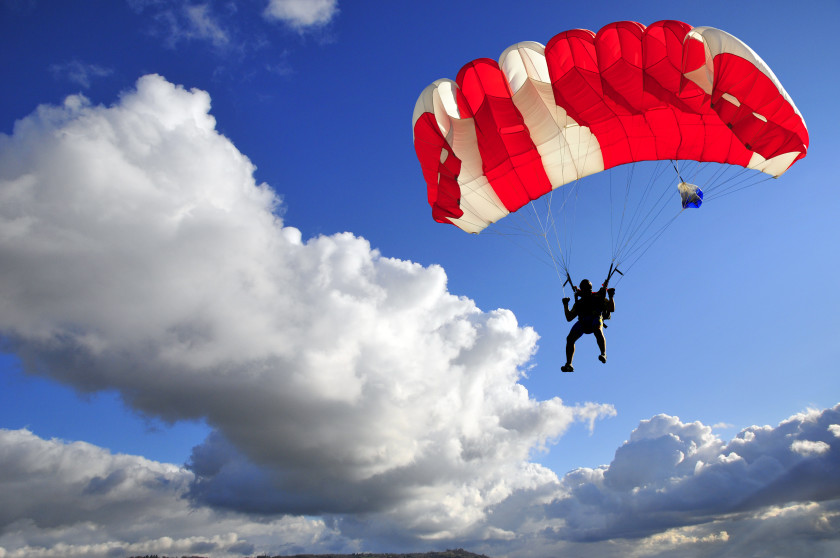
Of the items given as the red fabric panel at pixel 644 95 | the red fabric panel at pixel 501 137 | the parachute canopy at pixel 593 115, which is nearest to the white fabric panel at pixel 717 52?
the parachute canopy at pixel 593 115

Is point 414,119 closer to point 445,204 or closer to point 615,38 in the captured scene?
point 445,204

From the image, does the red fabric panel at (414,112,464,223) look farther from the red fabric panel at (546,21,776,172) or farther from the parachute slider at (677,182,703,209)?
the parachute slider at (677,182,703,209)

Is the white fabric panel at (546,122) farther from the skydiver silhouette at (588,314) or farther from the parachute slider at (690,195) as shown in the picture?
the skydiver silhouette at (588,314)

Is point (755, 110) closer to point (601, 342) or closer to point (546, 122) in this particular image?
point (546, 122)

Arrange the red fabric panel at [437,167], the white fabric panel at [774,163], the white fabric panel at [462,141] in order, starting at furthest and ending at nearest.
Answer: the red fabric panel at [437,167]
the white fabric panel at [462,141]
the white fabric panel at [774,163]

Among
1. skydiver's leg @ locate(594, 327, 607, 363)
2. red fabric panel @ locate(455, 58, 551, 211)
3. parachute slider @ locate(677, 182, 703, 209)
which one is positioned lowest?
skydiver's leg @ locate(594, 327, 607, 363)

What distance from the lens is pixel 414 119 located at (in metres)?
15.9

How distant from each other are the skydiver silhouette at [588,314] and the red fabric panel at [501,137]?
4.26 m

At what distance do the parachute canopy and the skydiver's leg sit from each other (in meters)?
5.32

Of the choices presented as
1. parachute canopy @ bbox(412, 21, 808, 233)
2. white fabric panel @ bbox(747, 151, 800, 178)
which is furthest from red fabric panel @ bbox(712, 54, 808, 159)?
white fabric panel @ bbox(747, 151, 800, 178)

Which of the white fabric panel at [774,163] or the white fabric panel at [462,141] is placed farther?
the white fabric panel at [462,141]

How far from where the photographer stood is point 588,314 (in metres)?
13.8

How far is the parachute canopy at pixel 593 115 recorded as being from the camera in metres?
13.5

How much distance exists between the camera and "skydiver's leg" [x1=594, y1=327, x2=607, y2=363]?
1381cm
